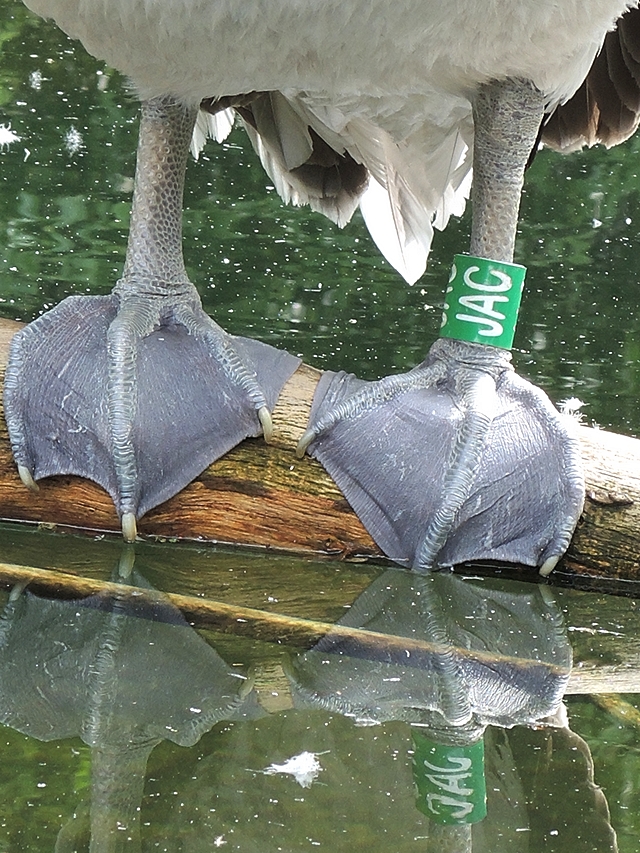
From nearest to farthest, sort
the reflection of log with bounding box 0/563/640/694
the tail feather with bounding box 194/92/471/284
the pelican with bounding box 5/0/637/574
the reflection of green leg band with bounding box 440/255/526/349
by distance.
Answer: the reflection of log with bounding box 0/563/640/694 < the pelican with bounding box 5/0/637/574 < the reflection of green leg band with bounding box 440/255/526/349 < the tail feather with bounding box 194/92/471/284

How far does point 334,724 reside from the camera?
134 centimetres

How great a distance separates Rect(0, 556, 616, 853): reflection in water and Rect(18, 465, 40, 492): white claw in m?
0.17

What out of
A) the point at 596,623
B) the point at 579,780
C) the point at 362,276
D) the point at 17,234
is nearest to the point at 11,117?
the point at 17,234

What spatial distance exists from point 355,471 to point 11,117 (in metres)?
2.02

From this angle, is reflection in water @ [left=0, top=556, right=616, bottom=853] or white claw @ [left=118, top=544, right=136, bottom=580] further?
white claw @ [left=118, top=544, right=136, bottom=580]

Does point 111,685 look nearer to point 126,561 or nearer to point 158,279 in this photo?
point 126,561

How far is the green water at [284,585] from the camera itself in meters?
1.19

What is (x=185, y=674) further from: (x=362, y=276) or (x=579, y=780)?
(x=362, y=276)

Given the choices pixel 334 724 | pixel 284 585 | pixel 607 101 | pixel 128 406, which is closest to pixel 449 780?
pixel 334 724

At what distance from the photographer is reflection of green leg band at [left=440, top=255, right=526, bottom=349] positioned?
1.82 meters

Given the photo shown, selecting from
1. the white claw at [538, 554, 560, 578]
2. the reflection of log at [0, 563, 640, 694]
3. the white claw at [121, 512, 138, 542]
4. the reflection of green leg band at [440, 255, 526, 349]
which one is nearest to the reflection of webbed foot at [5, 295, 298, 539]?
the white claw at [121, 512, 138, 542]

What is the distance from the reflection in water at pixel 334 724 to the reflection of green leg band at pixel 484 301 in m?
0.35

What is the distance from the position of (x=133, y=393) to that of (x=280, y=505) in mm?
212

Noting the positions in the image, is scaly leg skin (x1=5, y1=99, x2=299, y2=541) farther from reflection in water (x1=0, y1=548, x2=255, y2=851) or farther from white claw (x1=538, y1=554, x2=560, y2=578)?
white claw (x1=538, y1=554, x2=560, y2=578)
